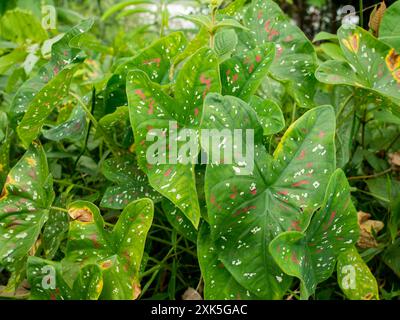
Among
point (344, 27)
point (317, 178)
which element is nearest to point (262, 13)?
point (344, 27)

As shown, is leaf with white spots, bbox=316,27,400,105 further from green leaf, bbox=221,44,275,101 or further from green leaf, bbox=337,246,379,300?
green leaf, bbox=337,246,379,300

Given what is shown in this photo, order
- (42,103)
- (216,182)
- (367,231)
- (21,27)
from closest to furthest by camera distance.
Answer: (216,182) → (42,103) → (367,231) → (21,27)

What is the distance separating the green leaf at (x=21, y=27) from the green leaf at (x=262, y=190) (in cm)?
82

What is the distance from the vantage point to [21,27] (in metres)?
1.26

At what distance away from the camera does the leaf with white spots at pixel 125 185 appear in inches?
29.8

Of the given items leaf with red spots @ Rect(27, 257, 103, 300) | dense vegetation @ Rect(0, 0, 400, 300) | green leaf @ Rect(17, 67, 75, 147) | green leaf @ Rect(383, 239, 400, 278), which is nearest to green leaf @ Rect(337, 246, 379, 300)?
dense vegetation @ Rect(0, 0, 400, 300)

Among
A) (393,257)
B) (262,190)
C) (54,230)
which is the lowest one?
(393,257)

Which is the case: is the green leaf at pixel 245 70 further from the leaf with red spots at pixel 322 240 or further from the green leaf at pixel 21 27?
the green leaf at pixel 21 27

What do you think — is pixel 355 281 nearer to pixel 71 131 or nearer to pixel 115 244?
pixel 115 244

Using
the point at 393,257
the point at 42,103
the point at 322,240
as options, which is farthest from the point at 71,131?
the point at 393,257

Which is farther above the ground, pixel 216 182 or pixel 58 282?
pixel 216 182

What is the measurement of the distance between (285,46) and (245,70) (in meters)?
0.16

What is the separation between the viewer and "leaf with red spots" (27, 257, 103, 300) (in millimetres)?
629

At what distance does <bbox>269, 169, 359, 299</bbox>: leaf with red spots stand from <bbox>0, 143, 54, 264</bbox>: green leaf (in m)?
0.35
